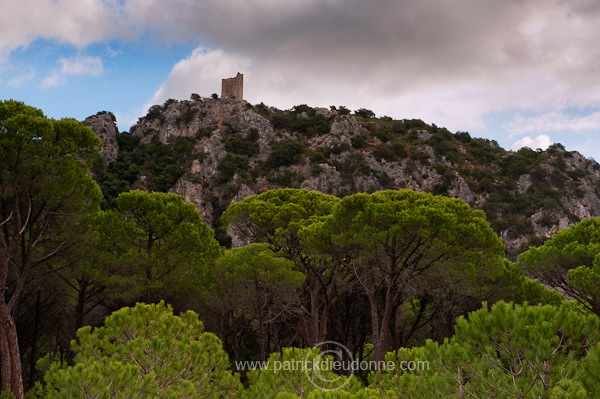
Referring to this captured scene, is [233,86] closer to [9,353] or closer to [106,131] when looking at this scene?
[106,131]

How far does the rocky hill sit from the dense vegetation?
116 feet

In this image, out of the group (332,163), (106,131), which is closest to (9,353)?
(332,163)

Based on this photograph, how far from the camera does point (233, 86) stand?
298 feet

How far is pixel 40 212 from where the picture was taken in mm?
13180

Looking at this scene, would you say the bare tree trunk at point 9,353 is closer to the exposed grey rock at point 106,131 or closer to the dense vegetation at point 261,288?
the dense vegetation at point 261,288

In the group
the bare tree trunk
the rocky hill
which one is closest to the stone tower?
the rocky hill

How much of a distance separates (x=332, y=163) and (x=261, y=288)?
49645 millimetres

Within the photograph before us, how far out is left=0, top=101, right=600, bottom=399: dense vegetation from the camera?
19.1 feet

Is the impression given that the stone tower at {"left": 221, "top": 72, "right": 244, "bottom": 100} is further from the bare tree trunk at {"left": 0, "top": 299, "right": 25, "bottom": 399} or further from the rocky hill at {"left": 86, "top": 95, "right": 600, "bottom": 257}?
the bare tree trunk at {"left": 0, "top": 299, "right": 25, "bottom": 399}

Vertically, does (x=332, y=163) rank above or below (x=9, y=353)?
above

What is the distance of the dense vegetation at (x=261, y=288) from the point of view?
5.82 meters

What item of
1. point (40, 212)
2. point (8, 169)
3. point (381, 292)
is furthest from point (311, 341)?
point (8, 169)

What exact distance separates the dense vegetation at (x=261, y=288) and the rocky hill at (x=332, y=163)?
3549 centimetres

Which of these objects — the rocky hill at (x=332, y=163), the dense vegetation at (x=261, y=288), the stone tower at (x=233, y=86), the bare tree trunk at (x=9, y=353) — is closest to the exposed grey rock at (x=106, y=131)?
the rocky hill at (x=332, y=163)
